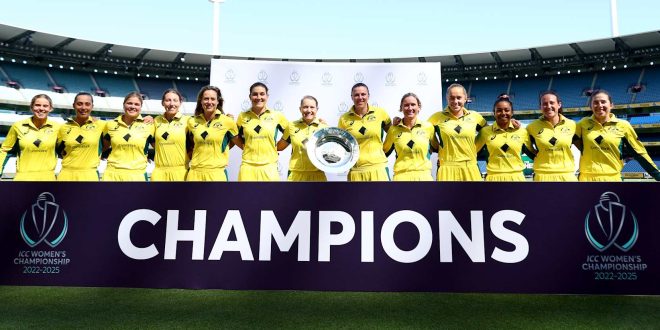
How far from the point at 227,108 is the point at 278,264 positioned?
5.75 meters

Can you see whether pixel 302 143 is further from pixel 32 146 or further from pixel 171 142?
pixel 32 146

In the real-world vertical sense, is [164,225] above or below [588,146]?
below

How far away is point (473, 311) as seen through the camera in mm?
2955

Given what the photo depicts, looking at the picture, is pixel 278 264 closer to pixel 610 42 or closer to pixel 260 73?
pixel 260 73

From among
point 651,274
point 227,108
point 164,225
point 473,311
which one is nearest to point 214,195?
point 164,225

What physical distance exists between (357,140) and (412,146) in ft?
2.17

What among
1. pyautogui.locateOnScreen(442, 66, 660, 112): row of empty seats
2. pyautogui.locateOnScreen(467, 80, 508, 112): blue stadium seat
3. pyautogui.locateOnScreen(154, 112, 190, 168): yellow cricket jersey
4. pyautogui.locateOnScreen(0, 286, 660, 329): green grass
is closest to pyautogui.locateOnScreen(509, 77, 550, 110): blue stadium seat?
pyautogui.locateOnScreen(442, 66, 660, 112): row of empty seats

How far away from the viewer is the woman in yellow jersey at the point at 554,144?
4.71 metres

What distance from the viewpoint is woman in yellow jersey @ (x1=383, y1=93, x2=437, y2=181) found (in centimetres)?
476

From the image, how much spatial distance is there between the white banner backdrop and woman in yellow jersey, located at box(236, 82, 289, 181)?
9.44 feet

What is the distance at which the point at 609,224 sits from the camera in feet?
8.89

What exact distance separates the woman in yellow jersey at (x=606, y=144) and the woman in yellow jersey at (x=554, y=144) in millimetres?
209

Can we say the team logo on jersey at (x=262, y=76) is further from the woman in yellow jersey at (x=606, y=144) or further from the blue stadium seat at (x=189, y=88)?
the blue stadium seat at (x=189, y=88)

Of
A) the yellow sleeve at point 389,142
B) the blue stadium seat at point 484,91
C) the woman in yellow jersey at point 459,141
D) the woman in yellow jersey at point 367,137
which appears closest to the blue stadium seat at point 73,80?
the blue stadium seat at point 484,91
